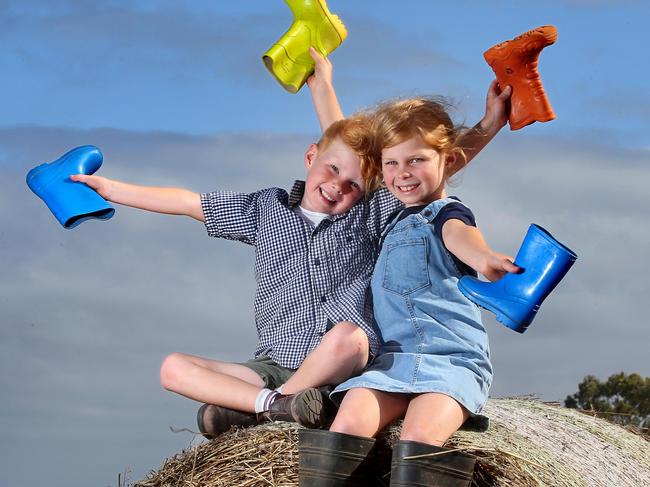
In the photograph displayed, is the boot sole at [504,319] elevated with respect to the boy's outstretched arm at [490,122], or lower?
lower

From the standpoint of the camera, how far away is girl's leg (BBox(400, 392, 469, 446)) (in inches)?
116

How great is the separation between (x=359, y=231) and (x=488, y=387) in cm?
72

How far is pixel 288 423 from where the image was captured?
3.25 metres

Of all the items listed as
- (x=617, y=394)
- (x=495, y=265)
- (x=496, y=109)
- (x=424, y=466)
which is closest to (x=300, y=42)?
(x=496, y=109)

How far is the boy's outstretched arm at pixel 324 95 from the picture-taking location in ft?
13.5

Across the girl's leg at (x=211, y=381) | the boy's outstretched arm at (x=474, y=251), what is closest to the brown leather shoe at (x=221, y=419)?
the girl's leg at (x=211, y=381)

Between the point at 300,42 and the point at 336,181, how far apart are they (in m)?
0.78

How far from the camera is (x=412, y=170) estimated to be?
11.1 ft

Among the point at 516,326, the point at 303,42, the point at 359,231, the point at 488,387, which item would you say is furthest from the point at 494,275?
the point at 303,42

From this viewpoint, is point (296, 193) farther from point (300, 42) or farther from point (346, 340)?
point (346, 340)

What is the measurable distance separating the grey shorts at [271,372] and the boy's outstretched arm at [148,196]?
605 mm

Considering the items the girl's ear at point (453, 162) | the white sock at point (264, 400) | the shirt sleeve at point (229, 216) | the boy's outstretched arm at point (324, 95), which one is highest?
the boy's outstretched arm at point (324, 95)

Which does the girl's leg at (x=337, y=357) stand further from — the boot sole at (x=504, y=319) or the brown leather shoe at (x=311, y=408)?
the boot sole at (x=504, y=319)

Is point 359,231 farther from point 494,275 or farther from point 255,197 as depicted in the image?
point 494,275
